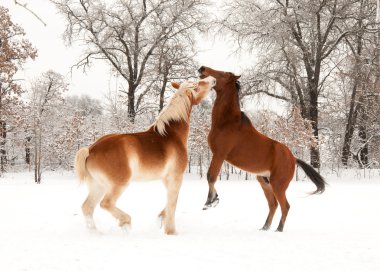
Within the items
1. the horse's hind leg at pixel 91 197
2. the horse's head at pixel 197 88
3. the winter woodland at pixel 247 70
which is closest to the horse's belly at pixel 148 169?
the horse's hind leg at pixel 91 197

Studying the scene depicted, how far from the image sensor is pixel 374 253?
14.6 ft

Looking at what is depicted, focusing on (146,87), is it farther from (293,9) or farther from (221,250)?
(221,250)

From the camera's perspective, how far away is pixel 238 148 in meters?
5.71

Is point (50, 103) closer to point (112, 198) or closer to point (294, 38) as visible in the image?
point (294, 38)

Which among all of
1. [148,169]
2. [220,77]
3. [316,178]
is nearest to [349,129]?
[316,178]

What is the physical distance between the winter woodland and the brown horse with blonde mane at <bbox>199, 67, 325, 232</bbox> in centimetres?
1346

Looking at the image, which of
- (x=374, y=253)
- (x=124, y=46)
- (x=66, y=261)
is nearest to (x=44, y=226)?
(x=66, y=261)

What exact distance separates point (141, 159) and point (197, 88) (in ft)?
4.20

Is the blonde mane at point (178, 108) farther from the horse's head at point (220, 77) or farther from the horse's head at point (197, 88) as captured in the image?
the horse's head at point (220, 77)

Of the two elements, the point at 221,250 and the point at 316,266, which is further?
the point at 221,250

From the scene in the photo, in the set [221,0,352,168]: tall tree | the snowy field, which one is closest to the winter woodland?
[221,0,352,168]: tall tree

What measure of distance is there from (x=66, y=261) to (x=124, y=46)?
23.6 m

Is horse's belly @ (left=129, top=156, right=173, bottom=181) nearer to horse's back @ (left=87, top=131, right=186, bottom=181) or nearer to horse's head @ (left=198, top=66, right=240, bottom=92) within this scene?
horse's back @ (left=87, top=131, right=186, bottom=181)

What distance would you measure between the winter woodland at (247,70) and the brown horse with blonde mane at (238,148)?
13.5 m
